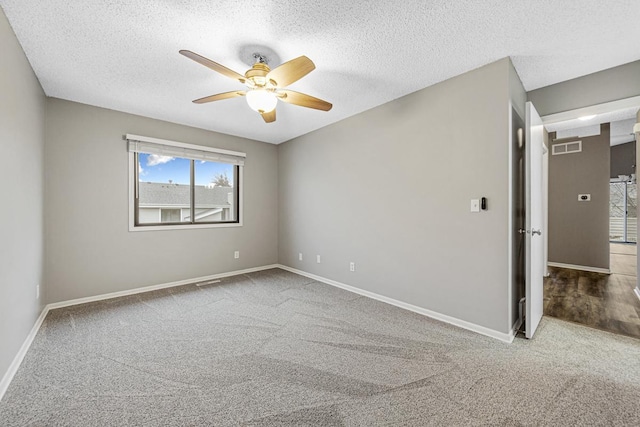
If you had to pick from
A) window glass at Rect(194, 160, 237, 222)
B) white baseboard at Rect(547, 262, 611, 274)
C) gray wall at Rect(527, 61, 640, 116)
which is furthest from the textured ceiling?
white baseboard at Rect(547, 262, 611, 274)

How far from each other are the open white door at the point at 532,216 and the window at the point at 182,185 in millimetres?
3875

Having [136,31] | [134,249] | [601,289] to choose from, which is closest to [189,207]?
[134,249]

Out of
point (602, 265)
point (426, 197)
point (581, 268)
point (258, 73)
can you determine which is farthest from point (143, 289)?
point (602, 265)

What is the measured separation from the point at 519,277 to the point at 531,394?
1227 millimetres

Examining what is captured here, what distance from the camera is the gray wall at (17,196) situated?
5.62ft

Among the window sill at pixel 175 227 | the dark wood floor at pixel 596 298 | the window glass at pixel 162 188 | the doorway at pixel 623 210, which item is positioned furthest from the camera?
the doorway at pixel 623 210

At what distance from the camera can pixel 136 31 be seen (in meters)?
1.91

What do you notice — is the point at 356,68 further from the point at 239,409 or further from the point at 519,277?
the point at 239,409

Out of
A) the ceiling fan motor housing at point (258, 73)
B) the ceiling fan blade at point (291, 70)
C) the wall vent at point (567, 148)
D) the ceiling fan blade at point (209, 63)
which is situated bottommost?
the ceiling fan blade at point (209, 63)

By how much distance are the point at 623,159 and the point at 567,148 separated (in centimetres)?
450

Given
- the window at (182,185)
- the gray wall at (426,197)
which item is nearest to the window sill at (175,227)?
the window at (182,185)

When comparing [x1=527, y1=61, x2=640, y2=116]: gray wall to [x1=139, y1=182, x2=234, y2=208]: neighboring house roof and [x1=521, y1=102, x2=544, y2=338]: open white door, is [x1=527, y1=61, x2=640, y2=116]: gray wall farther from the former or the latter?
[x1=139, y1=182, x2=234, y2=208]: neighboring house roof

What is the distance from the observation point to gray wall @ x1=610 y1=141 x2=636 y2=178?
23.3 feet

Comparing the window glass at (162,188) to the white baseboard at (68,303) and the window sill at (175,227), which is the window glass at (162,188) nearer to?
the window sill at (175,227)
